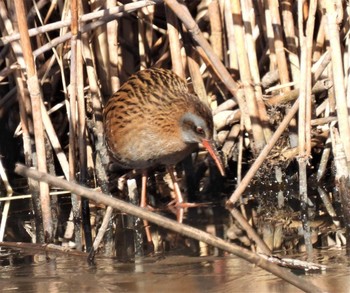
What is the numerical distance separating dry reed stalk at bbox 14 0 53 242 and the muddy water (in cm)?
42

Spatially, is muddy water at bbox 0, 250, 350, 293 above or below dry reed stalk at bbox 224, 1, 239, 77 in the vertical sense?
below

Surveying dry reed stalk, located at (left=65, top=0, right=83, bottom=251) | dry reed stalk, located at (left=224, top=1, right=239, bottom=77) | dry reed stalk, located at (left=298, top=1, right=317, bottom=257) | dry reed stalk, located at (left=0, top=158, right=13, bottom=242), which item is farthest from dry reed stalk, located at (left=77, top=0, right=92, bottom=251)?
→ dry reed stalk, located at (left=298, top=1, right=317, bottom=257)

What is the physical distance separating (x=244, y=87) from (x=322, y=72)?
2.00ft

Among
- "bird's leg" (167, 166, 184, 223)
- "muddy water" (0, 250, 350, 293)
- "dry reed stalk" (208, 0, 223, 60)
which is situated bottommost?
"muddy water" (0, 250, 350, 293)

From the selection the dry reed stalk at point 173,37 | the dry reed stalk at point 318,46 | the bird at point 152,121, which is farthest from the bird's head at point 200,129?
the dry reed stalk at point 318,46

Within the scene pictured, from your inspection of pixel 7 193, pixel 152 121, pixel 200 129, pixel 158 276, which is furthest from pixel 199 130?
pixel 7 193

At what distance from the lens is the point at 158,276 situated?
548 centimetres

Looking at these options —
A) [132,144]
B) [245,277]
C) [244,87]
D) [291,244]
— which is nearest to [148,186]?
[132,144]

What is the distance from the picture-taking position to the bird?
23.7ft

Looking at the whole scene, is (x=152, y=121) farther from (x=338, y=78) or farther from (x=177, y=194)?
(x=338, y=78)

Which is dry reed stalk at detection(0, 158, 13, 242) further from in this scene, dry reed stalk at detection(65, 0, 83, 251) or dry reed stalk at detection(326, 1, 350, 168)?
dry reed stalk at detection(326, 1, 350, 168)

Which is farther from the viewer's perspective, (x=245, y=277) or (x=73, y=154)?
(x=73, y=154)

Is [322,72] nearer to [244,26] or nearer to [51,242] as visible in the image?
[244,26]

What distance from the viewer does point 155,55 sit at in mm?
8234
